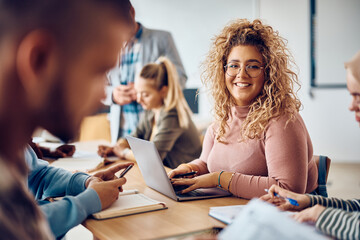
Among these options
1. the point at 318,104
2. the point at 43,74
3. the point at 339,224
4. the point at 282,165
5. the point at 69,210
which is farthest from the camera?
the point at 318,104

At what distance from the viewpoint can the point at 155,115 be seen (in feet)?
9.00

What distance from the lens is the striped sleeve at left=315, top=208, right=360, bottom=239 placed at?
2.91 ft

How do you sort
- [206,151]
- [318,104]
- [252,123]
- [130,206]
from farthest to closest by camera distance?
[318,104], [206,151], [252,123], [130,206]

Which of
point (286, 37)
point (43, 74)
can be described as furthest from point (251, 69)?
point (286, 37)

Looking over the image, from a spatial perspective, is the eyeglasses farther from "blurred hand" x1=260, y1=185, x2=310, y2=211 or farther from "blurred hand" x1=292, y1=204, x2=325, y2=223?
"blurred hand" x1=292, y1=204, x2=325, y2=223

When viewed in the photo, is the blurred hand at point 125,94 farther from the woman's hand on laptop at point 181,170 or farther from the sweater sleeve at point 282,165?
the sweater sleeve at point 282,165

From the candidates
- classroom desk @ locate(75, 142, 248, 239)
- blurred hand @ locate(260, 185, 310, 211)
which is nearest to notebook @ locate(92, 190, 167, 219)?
classroom desk @ locate(75, 142, 248, 239)

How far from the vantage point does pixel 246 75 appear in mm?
1594

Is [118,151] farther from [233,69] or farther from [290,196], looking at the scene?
[290,196]

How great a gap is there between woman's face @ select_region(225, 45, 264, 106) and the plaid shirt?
1533 millimetres

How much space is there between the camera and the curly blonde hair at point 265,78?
1501mm

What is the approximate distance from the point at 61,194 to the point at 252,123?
0.80m

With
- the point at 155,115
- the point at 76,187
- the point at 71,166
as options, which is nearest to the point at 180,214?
the point at 76,187

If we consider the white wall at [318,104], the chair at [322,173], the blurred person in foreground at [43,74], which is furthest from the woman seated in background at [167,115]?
the white wall at [318,104]
